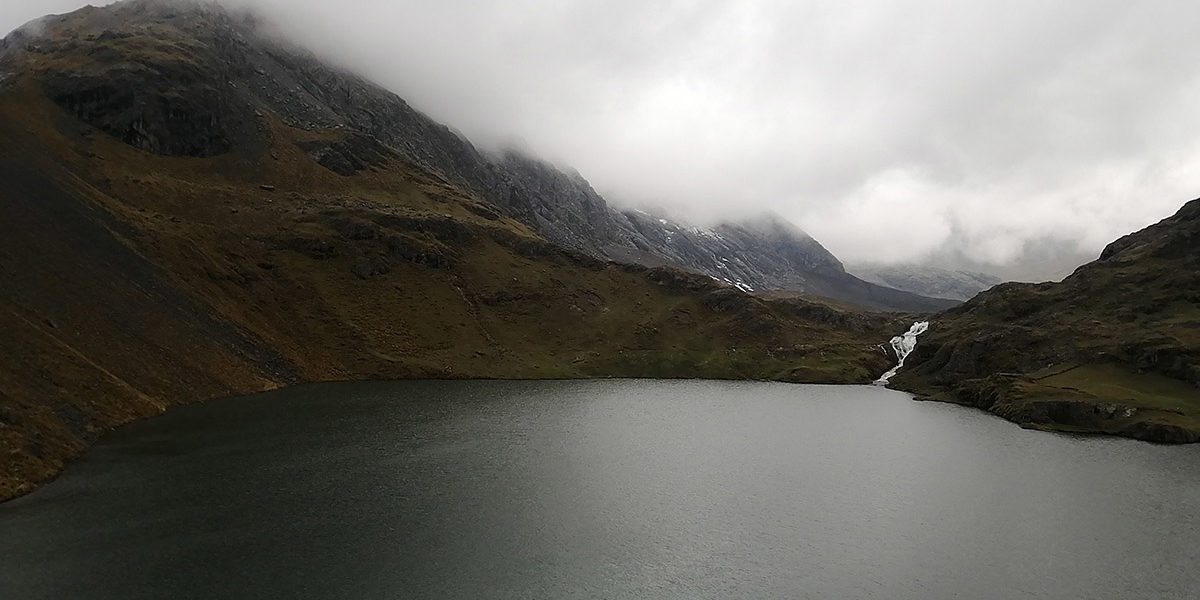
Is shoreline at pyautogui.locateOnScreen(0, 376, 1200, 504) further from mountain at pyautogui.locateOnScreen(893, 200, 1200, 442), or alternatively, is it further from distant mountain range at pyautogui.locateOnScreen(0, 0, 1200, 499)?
distant mountain range at pyautogui.locateOnScreen(0, 0, 1200, 499)

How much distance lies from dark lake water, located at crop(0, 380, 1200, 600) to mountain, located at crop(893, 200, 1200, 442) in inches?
Answer: 522

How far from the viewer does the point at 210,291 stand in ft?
420

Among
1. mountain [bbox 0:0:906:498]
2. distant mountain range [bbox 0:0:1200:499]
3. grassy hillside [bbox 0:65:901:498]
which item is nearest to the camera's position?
grassy hillside [bbox 0:65:901:498]

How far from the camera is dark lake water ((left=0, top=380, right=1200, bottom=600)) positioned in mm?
41594

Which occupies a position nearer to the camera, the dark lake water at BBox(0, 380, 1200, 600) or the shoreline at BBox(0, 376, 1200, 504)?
the dark lake water at BBox(0, 380, 1200, 600)

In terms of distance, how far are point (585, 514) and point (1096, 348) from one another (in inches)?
4873

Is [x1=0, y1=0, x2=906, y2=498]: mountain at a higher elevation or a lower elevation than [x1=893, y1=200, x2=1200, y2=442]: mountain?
lower

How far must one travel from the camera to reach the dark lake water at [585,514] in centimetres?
4159

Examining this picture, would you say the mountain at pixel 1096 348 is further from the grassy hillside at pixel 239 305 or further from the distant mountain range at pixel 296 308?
the grassy hillside at pixel 239 305

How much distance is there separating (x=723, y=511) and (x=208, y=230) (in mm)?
139252

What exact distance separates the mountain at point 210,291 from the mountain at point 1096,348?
29908mm

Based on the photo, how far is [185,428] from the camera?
79.8m

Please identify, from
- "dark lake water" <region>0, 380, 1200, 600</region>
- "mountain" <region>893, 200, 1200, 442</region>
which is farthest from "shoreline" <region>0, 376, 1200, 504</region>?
"dark lake water" <region>0, 380, 1200, 600</region>

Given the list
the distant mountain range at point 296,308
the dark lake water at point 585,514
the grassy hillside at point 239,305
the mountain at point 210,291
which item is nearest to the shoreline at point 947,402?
the distant mountain range at point 296,308
